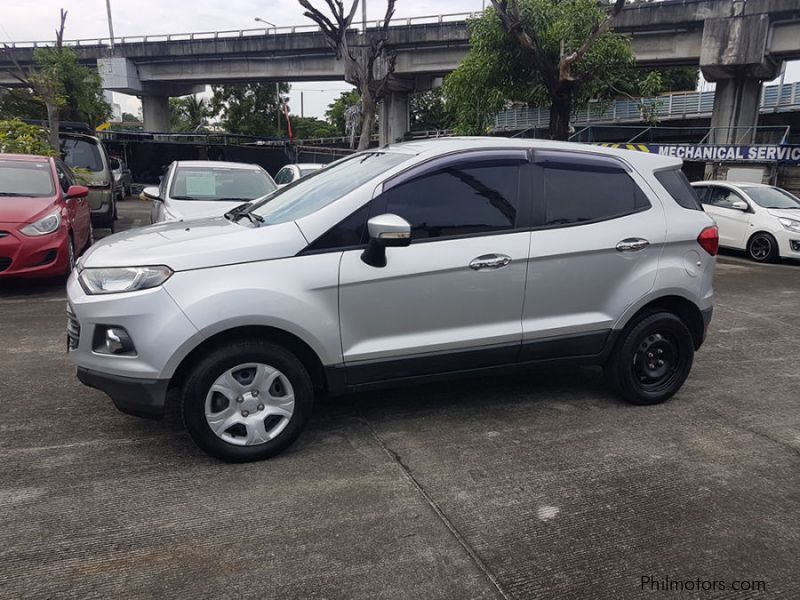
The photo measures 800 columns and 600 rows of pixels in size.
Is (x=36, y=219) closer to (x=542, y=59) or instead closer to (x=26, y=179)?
(x=26, y=179)

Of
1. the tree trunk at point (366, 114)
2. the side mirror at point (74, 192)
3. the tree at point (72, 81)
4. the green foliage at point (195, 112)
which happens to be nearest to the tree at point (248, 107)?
the green foliage at point (195, 112)

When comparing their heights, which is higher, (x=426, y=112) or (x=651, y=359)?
(x=426, y=112)

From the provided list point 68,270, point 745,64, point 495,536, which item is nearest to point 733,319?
point 495,536

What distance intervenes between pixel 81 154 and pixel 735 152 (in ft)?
55.6

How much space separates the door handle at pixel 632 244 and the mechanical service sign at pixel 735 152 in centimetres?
1378

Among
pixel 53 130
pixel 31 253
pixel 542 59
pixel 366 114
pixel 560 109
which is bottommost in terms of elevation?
pixel 31 253

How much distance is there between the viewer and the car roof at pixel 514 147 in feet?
13.4

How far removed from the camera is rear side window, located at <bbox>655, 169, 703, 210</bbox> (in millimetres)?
4547

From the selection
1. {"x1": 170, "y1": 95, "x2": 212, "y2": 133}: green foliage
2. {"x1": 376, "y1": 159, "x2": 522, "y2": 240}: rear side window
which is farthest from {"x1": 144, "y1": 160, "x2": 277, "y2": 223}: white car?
{"x1": 170, "y1": 95, "x2": 212, "y2": 133}: green foliage

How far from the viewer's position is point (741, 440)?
407 centimetres

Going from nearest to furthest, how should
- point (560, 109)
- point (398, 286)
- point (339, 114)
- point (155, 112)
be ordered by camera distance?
point (398, 286) < point (560, 109) < point (155, 112) < point (339, 114)

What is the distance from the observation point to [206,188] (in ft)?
28.7

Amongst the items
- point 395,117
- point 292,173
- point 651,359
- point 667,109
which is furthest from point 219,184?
point 667,109

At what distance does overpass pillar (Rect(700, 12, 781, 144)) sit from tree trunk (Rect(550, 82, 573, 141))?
11318 mm
